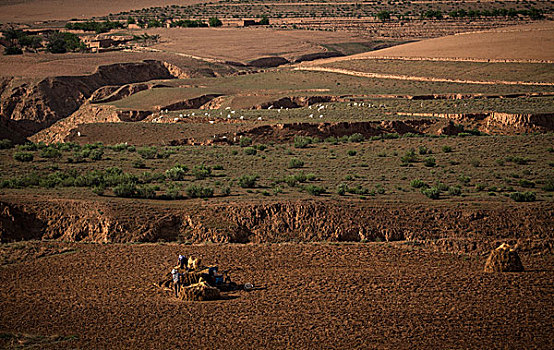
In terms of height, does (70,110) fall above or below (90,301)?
below

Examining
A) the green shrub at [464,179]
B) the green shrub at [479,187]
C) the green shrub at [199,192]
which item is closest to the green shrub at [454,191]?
the green shrub at [479,187]

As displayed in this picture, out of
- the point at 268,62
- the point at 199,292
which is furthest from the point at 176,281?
the point at 268,62

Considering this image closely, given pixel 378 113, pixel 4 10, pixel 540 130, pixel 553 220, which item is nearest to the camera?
pixel 553 220

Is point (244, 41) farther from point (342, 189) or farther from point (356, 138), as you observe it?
point (342, 189)

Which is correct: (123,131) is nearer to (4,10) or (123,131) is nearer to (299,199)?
(299,199)

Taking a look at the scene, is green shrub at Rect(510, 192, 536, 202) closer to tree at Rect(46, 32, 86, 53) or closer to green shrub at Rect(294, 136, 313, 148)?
green shrub at Rect(294, 136, 313, 148)

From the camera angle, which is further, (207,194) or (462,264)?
(207,194)

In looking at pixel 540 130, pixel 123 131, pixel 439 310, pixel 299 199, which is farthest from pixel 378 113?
pixel 439 310

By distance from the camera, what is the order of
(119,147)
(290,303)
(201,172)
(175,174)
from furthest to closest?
1. (119,147)
2. (201,172)
3. (175,174)
4. (290,303)
